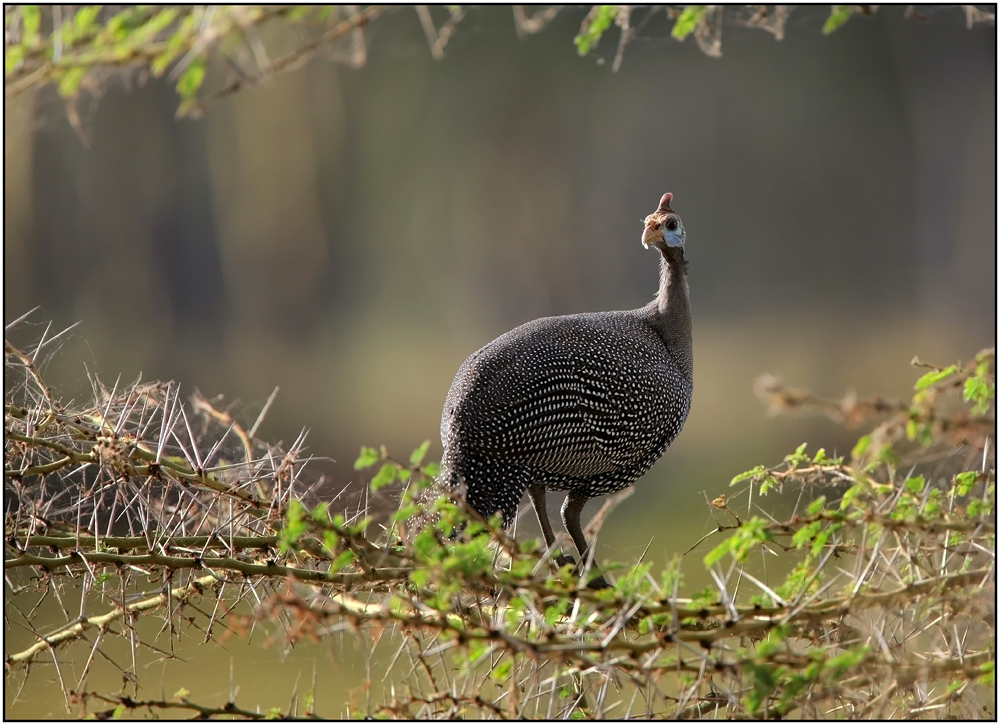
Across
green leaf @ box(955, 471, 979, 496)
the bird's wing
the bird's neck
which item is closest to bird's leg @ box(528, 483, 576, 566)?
the bird's wing

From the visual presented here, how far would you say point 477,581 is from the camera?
1048 millimetres

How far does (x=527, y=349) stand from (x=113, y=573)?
3.14ft

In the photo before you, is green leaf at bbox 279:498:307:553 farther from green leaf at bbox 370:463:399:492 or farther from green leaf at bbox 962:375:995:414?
green leaf at bbox 962:375:995:414

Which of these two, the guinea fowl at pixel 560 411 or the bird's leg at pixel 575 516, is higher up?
the guinea fowl at pixel 560 411

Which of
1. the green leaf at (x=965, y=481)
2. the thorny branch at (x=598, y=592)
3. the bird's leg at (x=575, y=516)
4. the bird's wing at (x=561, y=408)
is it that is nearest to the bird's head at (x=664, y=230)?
the bird's wing at (x=561, y=408)

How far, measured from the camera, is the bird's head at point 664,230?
7.87ft

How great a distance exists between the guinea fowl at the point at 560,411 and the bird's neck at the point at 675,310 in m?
0.07

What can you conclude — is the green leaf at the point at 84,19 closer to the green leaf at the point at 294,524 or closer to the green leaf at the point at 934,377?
the green leaf at the point at 294,524

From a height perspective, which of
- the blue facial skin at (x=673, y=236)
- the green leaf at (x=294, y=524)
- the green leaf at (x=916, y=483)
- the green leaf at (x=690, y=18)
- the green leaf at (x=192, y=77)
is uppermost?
the green leaf at (x=690, y=18)

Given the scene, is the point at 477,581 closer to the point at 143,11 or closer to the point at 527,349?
the point at 143,11

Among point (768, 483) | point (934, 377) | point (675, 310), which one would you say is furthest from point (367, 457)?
point (675, 310)

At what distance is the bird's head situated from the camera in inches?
94.4

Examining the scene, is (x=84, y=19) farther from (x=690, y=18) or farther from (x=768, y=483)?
(x=768, y=483)

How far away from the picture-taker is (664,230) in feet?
7.95
